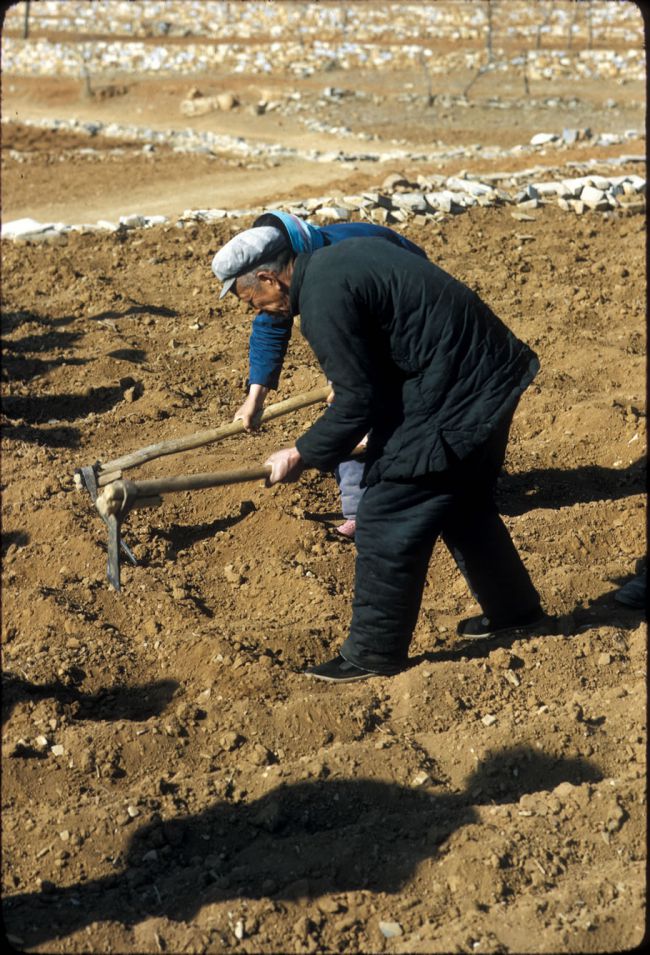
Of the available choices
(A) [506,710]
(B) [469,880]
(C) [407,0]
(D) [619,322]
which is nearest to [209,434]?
(A) [506,710]

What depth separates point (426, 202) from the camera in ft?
35.4

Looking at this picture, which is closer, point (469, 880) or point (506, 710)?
point (469, 880)

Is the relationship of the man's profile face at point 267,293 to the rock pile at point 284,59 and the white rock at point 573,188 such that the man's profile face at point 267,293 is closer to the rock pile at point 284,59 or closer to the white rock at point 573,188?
the white rock at point 573,188

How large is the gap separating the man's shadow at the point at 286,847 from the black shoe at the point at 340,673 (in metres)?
0.67

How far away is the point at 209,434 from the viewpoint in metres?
4.73

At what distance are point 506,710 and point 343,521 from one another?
1838 millimetres

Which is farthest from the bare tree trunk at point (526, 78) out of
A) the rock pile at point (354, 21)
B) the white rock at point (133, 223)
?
the white rock at point (133, 223)

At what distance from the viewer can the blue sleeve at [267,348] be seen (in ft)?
15.8

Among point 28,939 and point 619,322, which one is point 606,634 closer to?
point 28,939

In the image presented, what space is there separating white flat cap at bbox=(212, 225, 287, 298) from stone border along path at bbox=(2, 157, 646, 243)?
246 inches

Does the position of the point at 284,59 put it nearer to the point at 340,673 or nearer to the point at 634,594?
the point at 634,594

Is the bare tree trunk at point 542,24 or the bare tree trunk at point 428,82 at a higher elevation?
the bare tree trunk at point 542,24

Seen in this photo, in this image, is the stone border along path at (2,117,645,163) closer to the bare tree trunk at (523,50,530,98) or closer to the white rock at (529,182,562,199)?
the bare tree trunk at (523,50,530,98)

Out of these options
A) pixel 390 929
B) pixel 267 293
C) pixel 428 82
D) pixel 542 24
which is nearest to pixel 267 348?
pixel 267 293
